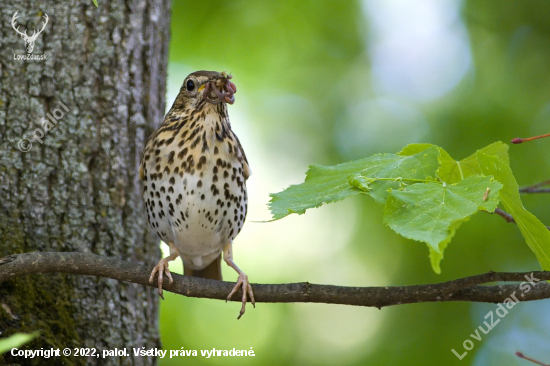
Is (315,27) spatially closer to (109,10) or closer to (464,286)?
(109,10)

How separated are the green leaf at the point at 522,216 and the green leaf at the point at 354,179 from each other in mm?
234

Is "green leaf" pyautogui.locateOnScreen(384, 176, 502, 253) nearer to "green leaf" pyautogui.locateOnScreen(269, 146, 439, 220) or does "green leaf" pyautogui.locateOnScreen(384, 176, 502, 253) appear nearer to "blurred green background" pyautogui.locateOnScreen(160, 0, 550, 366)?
"green leaf" pyautogui.locateOnScreen(269, 146, 439, 220)

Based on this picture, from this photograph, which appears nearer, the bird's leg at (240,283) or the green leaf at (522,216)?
the green leaf at (522,216)

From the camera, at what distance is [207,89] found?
3.61m

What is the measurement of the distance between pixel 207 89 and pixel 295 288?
1485 mm

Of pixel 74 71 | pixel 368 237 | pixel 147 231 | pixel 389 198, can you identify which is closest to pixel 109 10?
pixel 74 71

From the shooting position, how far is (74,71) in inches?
138

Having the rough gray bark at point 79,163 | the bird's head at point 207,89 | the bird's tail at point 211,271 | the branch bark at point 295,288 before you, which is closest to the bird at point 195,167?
the bird's head at point 207,89

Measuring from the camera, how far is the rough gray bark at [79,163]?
10.6 feet

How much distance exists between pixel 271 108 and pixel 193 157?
13.4ft

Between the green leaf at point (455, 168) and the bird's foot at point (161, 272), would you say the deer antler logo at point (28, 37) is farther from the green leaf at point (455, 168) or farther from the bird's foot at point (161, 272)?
the green leaf at point (455, 168)

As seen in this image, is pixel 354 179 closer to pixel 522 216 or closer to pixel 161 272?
pixel 522 216

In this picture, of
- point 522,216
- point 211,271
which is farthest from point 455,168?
point 211,271

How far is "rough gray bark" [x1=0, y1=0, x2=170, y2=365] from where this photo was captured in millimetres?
3246
